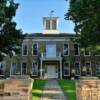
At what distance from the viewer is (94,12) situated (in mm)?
19016

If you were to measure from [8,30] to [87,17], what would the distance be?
9.59 meters

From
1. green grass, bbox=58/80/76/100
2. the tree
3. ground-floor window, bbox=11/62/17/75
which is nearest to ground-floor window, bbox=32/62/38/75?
ground-floor window, bbox=11/62/17/75

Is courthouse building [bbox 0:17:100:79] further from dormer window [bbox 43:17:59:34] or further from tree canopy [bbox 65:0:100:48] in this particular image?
tree canopy [bbox 65:0:100:48]

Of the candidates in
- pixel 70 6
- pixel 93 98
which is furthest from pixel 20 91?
pixel 70 6

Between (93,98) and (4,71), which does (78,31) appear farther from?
(4,71)

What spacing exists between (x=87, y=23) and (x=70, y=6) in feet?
9.25

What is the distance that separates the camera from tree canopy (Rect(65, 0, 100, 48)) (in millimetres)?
18656

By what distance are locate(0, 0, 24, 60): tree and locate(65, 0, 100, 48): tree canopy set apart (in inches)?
243

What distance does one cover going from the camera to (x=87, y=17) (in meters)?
21.3

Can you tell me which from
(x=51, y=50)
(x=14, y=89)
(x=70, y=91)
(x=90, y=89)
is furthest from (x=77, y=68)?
(x=14, y=89)

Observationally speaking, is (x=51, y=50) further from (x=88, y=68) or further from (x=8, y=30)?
(x=8, y=30)

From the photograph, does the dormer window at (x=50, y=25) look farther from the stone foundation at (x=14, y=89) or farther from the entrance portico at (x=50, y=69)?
the stone foundation at (x=14, y=89)

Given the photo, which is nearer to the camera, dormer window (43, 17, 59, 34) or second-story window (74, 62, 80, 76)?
second-story window (74, 62, 80, 76)

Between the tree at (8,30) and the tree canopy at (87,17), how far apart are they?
20.2 feet
